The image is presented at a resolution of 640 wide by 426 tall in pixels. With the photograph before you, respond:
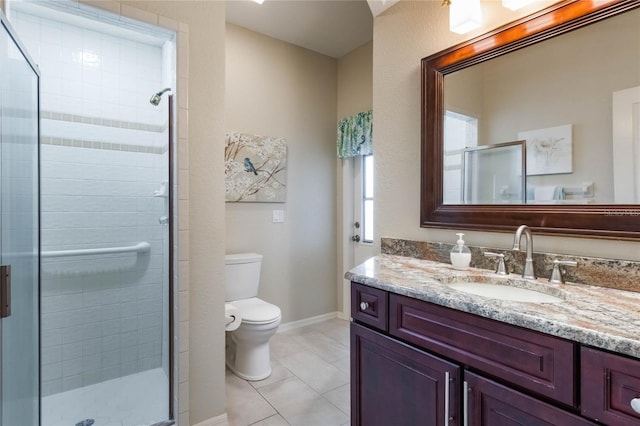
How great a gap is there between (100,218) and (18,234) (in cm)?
110

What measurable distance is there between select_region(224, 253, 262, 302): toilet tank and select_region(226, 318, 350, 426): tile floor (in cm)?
54

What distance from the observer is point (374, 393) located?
132cm

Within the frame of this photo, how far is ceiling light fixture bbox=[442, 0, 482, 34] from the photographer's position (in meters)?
1.45

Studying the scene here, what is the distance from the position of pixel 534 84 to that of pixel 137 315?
271cm

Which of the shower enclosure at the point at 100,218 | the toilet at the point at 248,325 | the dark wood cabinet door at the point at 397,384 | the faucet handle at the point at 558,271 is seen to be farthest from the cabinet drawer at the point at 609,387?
the shower enclosure at the point at 100,218

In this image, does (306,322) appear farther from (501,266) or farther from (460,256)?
(501,266)

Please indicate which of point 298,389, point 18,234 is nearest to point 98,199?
point 18,234

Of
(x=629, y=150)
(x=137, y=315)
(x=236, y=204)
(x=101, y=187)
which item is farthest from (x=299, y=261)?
(x=629, y=150)

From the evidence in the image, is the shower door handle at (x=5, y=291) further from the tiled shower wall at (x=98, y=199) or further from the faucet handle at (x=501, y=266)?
the faucet handle at (x=501, y=266)

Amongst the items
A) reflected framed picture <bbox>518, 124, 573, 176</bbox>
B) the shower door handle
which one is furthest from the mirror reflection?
the shower door handle

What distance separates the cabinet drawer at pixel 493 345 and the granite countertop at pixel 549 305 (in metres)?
0.03

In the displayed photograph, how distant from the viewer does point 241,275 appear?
2.62 m

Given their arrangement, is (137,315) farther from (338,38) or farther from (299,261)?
(338,38)

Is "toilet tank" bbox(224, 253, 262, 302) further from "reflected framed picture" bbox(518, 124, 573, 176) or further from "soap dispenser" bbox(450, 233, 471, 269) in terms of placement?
"reflected framed picture" bbox(518, 124, 573, 176)
